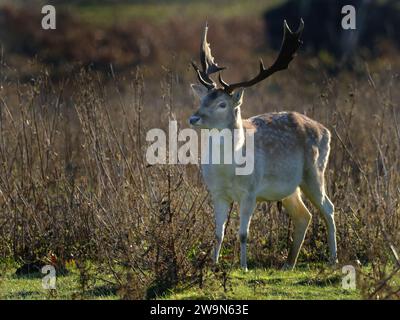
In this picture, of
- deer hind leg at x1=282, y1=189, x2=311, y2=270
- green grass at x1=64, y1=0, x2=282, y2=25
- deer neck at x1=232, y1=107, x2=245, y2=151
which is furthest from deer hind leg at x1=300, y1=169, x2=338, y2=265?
green grass at x1=64, y1=0, x2=282, y2=25

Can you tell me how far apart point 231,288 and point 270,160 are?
7.20 ft

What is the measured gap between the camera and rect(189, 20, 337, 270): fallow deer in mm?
9734

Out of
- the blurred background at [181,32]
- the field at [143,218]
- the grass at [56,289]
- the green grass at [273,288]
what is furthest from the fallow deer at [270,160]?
the blurred background at [181,32]

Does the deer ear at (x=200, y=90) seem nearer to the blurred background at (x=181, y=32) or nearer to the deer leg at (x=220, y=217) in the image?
the deer leg at (x=220, y=217)

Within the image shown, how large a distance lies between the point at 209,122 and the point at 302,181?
1354 millimetres

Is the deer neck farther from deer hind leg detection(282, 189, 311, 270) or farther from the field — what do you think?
deer hind leg detection(282, 189, 311, 270)

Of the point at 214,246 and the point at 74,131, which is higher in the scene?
the point at 74,131

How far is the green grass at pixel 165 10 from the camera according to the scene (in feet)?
117

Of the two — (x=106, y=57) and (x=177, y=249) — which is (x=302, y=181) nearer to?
(x=177, y=249)

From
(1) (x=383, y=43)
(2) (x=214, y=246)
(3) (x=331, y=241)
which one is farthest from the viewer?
(1) (x=383, y=43)

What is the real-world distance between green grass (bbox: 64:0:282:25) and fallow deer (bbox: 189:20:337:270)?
80.8 ft

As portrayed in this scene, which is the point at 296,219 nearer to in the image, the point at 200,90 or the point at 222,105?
the point at 222,105

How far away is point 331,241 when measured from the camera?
1028 cm
